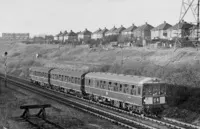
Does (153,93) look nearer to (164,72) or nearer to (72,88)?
(164,72)

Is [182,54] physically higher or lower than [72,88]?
higher

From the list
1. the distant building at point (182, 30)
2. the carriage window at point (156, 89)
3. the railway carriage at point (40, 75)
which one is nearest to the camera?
the carriage window at point (156, 89)

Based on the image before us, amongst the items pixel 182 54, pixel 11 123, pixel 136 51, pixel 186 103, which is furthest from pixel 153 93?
pixel 136 51

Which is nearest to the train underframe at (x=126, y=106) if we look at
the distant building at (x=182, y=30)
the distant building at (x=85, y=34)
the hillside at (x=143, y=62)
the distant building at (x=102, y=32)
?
the hillside at (x=143, y=62)

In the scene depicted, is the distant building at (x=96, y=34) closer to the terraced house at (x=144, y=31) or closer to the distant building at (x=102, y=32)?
the distant building at (x=102, y=32)

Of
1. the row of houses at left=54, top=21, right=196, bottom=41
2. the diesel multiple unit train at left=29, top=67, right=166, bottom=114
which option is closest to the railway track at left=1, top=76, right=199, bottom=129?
the diesel multiple unit train at left=29, top=67, right=166, bottom=114

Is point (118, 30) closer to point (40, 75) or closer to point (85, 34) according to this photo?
point (85, 34)

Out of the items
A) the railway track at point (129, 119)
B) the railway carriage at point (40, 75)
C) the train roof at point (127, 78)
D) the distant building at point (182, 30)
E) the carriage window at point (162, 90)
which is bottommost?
the railway track at point (129, 119)

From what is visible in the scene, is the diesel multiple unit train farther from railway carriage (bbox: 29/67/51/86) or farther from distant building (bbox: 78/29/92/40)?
distant building (bbox: 78/29/92/40)
